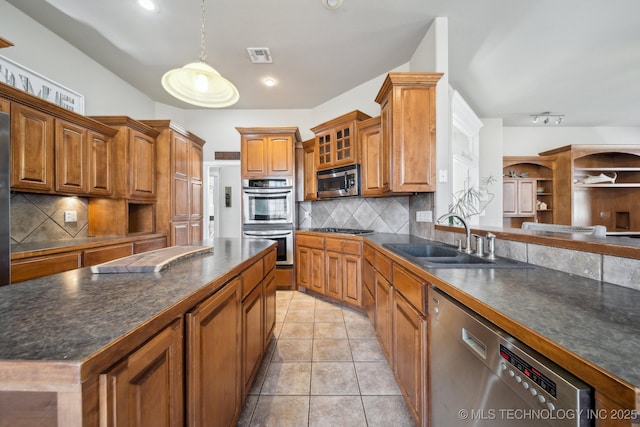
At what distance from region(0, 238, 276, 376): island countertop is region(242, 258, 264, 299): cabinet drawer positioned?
0.69 feet

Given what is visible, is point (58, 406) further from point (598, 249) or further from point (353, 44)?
point (353, 44)

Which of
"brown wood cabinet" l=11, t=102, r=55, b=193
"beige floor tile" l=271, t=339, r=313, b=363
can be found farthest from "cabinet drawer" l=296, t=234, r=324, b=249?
"brown wood cabinet" l=11, t=102, r=55, b=193

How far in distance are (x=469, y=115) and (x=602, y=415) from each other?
12.0 feet

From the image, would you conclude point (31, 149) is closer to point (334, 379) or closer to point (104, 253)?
point (104, 253)

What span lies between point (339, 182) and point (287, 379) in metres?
2.20

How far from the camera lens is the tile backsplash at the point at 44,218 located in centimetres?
207

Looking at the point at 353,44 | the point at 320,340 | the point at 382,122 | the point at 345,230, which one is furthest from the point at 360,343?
the point at 353,44

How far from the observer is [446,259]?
1438 mm

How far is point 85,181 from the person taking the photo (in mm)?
2373

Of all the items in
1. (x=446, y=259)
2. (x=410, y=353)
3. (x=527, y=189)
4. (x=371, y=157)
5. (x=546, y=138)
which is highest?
(x=546, y=138)

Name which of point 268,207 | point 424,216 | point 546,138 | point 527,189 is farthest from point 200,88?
point 546,138

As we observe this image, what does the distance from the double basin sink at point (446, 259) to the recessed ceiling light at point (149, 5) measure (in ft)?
9.39

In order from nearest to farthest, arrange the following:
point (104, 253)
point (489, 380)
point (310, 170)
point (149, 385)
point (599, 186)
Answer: point (149, 385) → point (489, 380) → point (104, 253) → point (310, 170) → point (599, 186)

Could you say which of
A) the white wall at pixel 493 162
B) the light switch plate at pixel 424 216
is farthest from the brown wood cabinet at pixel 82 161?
the white wall at pixel 493 162
